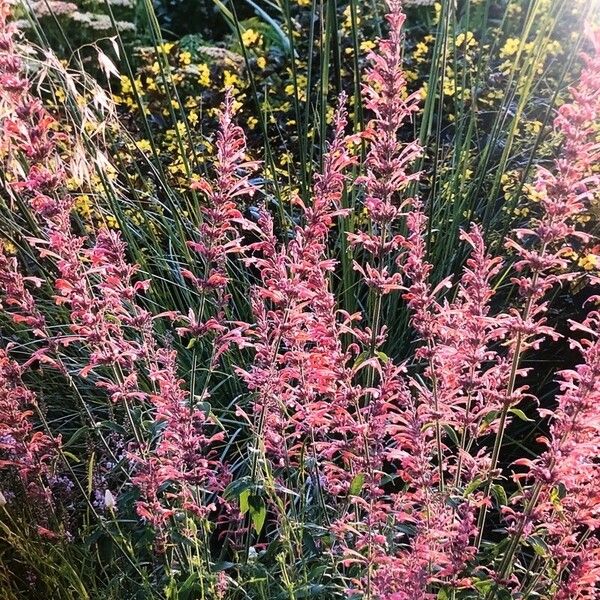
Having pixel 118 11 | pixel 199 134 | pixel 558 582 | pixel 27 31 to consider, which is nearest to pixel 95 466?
pixel 558 582

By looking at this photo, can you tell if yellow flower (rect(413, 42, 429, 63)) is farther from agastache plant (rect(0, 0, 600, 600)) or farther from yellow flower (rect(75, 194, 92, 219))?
agastache plant (rect(0, 0, 600, 600))

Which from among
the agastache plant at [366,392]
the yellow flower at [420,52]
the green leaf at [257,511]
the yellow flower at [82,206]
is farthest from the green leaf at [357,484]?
the yellow flower at [420,52]

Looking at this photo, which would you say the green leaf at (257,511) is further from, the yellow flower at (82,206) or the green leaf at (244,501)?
the yellow flower at (82,206)

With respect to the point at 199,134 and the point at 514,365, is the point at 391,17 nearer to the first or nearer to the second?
the point at 514,365

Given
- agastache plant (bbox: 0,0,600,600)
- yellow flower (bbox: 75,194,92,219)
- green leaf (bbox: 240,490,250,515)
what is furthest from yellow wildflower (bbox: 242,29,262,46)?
green leaf (bbox: 240,490,250,515)

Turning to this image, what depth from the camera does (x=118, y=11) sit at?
6406 mm

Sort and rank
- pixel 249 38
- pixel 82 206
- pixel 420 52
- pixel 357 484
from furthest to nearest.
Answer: pixel 249 38
pixel 420 52
pixel 82 206
pixel 357 484

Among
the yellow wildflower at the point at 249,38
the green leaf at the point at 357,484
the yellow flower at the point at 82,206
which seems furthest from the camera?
the yellow wildflower at the point at 249,38

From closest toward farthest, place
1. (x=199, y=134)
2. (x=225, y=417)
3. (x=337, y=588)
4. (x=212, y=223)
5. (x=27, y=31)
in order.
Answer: (x=212, y=223) → (x=337, y=588) → (x=225, y=417) → (x=199, y=134) → (x=27, y=31)

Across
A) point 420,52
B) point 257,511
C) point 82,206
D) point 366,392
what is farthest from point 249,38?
point 257,511

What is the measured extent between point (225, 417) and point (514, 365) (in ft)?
5.69

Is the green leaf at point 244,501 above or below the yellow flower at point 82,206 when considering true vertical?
above

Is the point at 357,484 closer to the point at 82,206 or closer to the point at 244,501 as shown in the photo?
the point at 244,501

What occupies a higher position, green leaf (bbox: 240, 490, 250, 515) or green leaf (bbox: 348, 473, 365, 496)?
green leaf (bbox: 348, 473, 365, 496)
